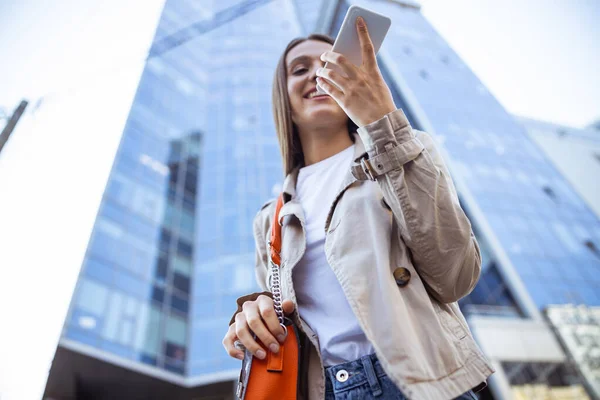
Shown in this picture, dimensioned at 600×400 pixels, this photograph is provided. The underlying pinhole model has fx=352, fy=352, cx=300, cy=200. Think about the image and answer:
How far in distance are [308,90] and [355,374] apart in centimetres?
147

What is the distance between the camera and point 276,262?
1534 mm

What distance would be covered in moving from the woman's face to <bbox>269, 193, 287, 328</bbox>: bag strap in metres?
0.48

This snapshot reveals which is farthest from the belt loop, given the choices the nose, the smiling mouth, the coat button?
the nose

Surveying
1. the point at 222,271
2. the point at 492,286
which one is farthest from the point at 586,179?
the point at 222,271

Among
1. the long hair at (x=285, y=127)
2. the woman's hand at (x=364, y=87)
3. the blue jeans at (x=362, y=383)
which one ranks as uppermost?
the long hair at (x=285, y=127)

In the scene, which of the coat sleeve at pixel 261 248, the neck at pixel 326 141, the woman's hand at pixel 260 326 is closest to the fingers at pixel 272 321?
the woman's hand at pixel 260 326

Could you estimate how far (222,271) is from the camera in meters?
21.1

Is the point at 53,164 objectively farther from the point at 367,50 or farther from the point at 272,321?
the point at 367,50

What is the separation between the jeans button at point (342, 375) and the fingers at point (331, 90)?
90cm

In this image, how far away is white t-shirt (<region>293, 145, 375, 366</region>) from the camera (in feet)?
3.93

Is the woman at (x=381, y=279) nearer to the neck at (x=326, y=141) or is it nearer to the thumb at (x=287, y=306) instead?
the thumb at (x=287, y=306)

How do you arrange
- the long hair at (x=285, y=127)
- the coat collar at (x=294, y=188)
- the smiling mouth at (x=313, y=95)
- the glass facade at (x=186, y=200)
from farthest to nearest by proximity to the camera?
the glass facade at (x=186, y=200), the long hair at (x=285, y=127), the smiling mouth at (x=313, y=95), the coat collar at (x=294, y=188)

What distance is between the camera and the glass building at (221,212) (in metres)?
15.9

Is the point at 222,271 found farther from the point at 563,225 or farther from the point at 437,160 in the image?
the point at 563,225
